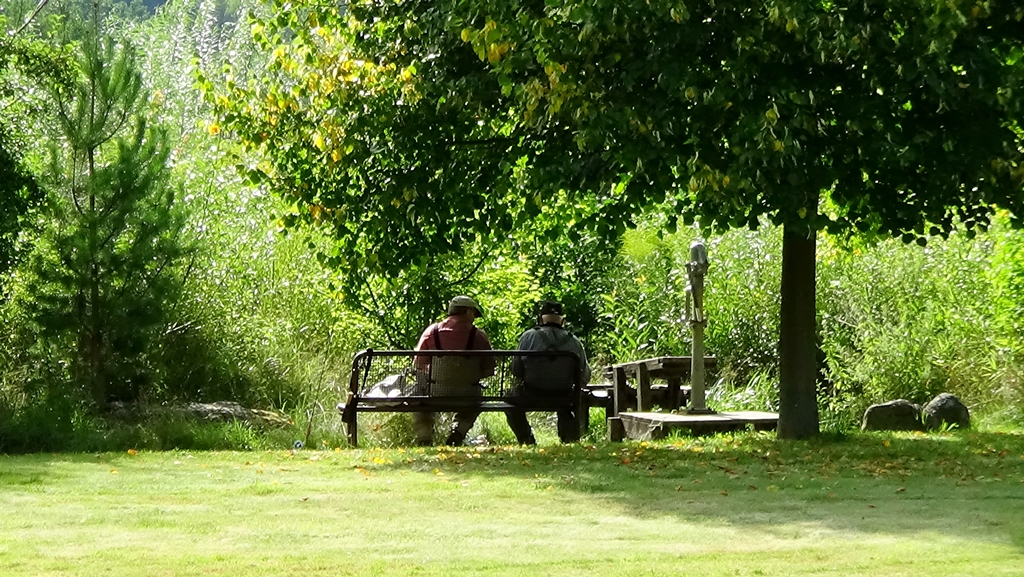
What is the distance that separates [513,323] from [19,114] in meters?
6.41

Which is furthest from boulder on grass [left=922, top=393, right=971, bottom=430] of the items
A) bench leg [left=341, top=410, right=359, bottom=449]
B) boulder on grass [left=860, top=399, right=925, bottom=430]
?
bench leg [left=341, top=410, right=359, bottom=449]

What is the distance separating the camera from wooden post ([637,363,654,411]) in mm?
14305

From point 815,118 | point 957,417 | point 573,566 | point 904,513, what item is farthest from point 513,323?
point 573,566

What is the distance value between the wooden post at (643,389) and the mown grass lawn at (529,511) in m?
2.44

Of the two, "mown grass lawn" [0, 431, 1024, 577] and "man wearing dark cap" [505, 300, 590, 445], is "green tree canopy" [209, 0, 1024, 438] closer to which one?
"man wearing dark cap" [505, 300, 590, 445]

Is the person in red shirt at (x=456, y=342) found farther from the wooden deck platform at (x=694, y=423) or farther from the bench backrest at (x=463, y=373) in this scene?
the wooden deck platform at (x=694, y=423)

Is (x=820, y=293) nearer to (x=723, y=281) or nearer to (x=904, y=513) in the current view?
(x=723, y=281)

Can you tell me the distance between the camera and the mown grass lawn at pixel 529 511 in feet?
19.3

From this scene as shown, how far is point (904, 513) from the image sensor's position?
24.6ft

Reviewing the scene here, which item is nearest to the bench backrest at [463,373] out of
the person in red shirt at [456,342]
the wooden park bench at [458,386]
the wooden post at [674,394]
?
the wooden park bench at [458,386]

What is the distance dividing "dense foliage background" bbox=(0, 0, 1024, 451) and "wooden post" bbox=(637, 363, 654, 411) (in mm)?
849

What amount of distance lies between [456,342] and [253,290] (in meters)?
5.68

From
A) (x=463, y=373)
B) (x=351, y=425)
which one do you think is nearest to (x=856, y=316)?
(x=463, y=373)

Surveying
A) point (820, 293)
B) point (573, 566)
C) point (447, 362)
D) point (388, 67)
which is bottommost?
point (573, 566)
